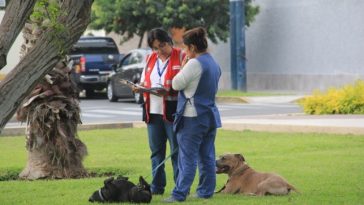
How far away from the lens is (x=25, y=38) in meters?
12.7

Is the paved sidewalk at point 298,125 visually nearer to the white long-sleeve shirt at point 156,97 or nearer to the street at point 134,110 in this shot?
the street at point 134,110

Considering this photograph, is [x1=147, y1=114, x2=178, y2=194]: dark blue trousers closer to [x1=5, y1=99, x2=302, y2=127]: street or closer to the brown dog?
the brown dog

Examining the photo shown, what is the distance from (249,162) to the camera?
44.8ft

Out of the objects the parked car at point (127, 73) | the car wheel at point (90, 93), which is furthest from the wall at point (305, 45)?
the parked car at point (127, 73)

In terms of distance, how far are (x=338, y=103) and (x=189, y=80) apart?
1235 cm

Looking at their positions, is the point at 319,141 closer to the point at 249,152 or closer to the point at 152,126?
the point at 249,152

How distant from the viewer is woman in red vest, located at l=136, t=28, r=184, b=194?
10281 mm

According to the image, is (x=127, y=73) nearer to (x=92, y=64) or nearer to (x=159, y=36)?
(x=92, y=64)

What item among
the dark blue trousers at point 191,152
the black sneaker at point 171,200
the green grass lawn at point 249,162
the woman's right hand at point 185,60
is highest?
the woman's right hand at point 185,60

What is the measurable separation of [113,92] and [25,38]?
61.9 ft

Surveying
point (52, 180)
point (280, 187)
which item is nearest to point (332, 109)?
point (52, 180)

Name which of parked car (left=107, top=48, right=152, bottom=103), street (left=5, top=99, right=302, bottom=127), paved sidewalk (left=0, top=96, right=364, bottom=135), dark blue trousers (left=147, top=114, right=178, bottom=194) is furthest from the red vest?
parked car (left=107, top=48, right=152, bottom=103)

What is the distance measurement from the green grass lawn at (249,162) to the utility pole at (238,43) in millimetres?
14208

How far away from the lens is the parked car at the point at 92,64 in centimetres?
3328
